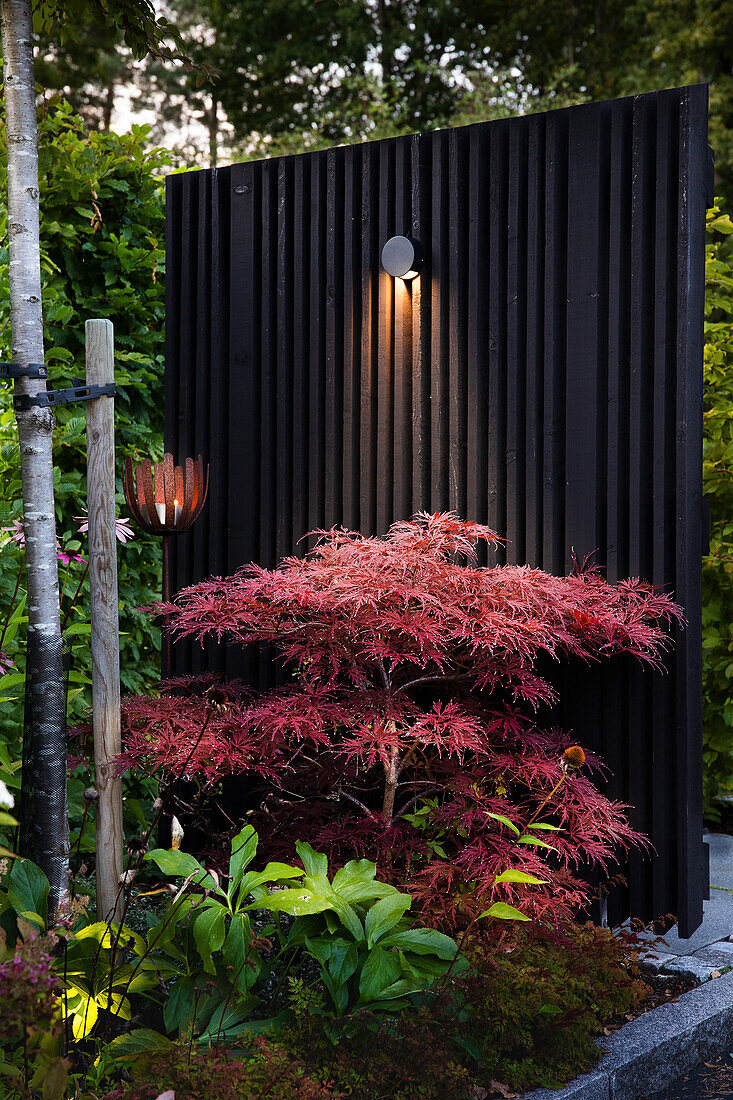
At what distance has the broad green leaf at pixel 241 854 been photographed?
2431 mm

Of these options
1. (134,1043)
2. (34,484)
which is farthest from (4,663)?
(134,1043)

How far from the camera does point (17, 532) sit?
126 inches

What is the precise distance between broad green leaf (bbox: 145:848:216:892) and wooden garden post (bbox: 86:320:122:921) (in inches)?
10.2

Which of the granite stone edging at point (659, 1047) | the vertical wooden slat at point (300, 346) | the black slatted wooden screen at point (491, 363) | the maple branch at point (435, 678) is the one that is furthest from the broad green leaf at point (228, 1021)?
the vertical wooden slat at point (300, 346)

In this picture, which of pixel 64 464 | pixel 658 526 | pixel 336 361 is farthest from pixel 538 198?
pixel 64 464

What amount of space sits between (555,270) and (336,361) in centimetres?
93

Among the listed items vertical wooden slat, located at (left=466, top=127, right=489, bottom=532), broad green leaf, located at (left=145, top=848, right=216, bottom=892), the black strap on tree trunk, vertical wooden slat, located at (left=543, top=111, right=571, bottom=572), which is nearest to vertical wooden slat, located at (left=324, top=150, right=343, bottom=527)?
vertical wooden slat, located at (left=466, top=127, right=489, bottom=532)

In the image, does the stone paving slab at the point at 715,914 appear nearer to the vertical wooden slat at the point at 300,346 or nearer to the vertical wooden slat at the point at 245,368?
the vertical wooden slat at the point at 300,346

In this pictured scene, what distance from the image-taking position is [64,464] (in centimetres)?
413

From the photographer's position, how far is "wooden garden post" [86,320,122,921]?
8.69 feet

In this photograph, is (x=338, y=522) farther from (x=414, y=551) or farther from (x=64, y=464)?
(x=64, y=464)

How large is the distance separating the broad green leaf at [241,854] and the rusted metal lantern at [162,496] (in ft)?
3.76

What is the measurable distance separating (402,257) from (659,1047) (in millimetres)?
2605

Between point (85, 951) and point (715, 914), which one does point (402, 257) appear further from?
point (715, 914)
